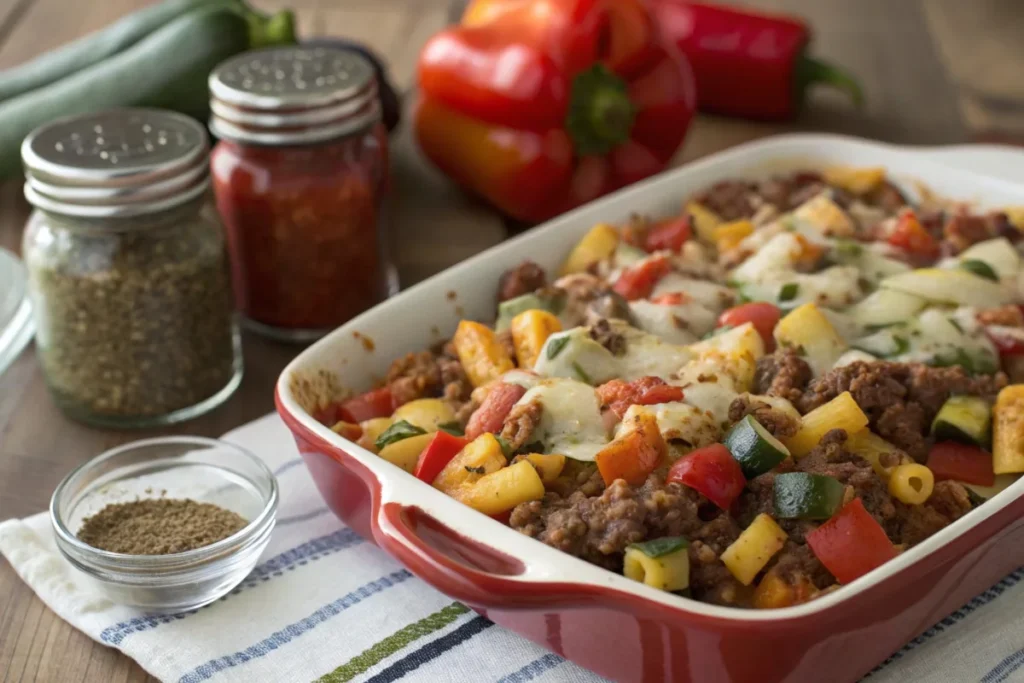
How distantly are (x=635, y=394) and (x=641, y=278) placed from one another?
2.31 ft

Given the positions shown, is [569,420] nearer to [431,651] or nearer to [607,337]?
[607,337]

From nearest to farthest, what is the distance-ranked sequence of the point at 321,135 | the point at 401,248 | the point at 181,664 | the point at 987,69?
the point at 181,664, the point at 321,135, the point at 401,248, the point at 987,69

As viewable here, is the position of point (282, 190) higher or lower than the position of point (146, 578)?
higher

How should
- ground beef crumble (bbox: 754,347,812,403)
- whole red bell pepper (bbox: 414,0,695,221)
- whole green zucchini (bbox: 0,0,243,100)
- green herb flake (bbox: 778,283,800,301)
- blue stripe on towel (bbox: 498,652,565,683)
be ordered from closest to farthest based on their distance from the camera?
blue stripe on towel (bbox: 498,652,565,683)
ground beef crumble (bbox: 754,347,812,403)
green herb flake (bbox: 778,283,800,301)
whole red bell pepper (bbox: 414,0,695,221)
whole green zucchini (bbox: 0,0,243,100)

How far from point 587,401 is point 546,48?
2.03 metres

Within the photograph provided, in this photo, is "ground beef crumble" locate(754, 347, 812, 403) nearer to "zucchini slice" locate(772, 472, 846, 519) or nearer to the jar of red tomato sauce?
"zucchini slice" locate(772, 472, 846, 519)

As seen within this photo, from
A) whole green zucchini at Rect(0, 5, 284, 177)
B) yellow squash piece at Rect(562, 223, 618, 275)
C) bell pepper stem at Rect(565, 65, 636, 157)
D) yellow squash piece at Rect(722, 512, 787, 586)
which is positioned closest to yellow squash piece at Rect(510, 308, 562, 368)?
yellow squash piece at Rect(562, 223, 618, 275)

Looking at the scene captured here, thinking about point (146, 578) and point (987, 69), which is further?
point (987, 69)

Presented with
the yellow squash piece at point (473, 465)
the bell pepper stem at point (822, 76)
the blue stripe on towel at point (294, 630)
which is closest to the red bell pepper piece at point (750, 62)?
the bell pepper stem at point (822, 76)

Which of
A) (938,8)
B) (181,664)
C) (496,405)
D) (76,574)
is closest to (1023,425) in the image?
(496,405)

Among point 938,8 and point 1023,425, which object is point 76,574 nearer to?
point 1023,425

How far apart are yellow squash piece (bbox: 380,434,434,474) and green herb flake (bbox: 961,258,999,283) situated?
1.60 m

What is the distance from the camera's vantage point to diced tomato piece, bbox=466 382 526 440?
279 cm

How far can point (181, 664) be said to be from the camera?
99.6 inches
